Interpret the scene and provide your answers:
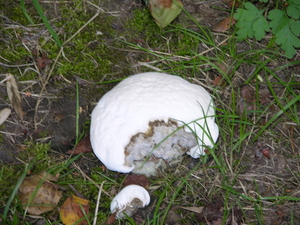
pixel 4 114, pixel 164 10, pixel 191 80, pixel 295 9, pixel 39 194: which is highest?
pixel 295 9

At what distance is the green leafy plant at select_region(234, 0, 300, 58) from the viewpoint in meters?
2.98

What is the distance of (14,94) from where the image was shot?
2.71m

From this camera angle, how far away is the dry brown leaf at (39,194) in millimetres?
2328

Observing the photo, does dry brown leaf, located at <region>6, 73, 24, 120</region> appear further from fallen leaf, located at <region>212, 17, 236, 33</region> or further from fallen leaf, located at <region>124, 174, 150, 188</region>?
fallen leaf, located at <region>212, 17, 236, 33</region>

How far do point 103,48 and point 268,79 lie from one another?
1480mm

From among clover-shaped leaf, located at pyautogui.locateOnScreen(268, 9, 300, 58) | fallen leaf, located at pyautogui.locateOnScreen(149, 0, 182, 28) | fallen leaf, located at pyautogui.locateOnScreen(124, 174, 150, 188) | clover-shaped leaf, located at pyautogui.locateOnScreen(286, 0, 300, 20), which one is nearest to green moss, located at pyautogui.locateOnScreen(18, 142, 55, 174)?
fallen leaf, located at pyautogui.locateOnScreen(124, 174, 150, 188)

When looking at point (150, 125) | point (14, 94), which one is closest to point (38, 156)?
point (14, 94)

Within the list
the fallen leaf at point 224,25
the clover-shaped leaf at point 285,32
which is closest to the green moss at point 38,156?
the fallen leaf at point 224,25

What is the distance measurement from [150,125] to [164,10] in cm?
128

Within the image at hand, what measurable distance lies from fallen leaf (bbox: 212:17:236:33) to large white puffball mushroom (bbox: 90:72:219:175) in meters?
0.97

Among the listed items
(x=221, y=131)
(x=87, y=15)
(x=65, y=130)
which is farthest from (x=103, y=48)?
(x=221, y=131)

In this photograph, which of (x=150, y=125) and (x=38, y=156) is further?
(x=38, y=156)

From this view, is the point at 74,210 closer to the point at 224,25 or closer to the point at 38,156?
the point at 38,156

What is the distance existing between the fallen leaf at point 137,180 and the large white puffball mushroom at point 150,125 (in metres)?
0.05
